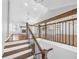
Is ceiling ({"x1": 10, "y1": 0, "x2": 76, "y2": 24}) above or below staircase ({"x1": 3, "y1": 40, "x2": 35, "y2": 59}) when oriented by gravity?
above

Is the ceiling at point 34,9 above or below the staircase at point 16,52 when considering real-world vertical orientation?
above

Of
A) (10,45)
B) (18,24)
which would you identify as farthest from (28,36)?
(18,24)

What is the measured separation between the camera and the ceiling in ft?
24.2

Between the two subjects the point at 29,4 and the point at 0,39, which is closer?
the point at 0,39

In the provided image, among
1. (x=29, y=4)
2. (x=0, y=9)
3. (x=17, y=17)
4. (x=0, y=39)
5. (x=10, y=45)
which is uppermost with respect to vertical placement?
(x=29, y=4)

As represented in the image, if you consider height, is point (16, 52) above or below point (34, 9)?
below

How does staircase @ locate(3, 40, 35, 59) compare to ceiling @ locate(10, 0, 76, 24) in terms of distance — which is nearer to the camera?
staircase @ locate(3, 40, 35, 59)

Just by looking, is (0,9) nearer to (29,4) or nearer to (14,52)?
(14,52)

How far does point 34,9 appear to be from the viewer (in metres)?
8.52

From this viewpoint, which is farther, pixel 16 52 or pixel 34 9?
pixel 34 9

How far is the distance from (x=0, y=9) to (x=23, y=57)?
123 inches

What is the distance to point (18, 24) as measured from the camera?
7.88 meters

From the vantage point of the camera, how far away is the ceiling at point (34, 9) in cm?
737

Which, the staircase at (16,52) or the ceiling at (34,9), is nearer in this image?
the staircase at (16,52)
